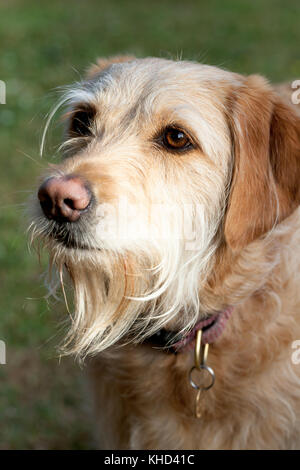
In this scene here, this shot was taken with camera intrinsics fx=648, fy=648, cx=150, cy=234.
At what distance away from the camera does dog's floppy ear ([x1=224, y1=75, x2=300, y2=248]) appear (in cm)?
275

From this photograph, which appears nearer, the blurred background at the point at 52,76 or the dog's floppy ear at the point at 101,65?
the dog's floppy ear at the point at 101,65

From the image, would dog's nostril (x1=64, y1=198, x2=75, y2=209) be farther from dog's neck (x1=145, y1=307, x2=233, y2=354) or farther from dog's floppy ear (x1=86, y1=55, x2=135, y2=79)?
dog's floppy ear (x1=86, y1=55, x2=135, y2=79)

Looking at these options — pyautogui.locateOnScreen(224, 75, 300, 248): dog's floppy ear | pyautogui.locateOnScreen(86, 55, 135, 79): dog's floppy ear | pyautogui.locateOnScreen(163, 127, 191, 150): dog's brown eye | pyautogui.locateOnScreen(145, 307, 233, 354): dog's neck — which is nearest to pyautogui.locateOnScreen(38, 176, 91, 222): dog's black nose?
pyautogui.locateOnScreen(163, 127, 191, 150): dog's brown eye

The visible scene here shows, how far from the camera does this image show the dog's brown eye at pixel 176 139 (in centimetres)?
280

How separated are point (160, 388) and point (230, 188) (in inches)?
40.7

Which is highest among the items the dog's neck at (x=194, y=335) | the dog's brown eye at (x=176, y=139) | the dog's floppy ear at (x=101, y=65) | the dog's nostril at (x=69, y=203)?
the dog's floppy ear at (x=101, y=65)

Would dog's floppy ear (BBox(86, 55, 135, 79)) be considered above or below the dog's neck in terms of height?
above

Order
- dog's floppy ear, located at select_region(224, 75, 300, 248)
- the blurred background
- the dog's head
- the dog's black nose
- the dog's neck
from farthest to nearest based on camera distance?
the blurred background, the dog's neck, dog's floppy ear, located at select_region(224, 75, 300, 248), the dog's head, the dog's black nose

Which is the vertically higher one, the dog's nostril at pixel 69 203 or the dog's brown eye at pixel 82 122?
the dog's brown eye at pixel 82 122

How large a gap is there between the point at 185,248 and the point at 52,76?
690 centimetres

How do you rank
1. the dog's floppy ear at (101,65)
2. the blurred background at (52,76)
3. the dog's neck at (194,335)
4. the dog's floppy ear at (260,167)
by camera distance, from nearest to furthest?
the dog's floppy ear at (260,167) < the dog's neck at (194,335) < the dog's floppy ear at (101,65) < the blurred background at (52,76)

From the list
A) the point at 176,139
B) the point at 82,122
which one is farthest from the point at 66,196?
the point at 82,122

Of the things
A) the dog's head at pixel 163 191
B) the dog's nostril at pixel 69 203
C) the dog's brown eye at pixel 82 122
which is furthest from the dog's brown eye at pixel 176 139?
the dog's nostril at pixel 69 203

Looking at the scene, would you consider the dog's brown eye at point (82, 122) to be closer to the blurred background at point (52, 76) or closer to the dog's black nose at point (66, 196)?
the blurred background at point (52, 76)
